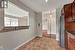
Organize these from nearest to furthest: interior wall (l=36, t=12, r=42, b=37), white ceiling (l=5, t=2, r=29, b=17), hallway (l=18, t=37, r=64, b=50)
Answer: white ceiling (l=5, t=2, r=29, b=17) < hallway (l=18, t=37, r=64, b=50) < interior wall (l=36, t=12, r=42, b=37)

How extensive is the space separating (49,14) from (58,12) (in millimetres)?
3868

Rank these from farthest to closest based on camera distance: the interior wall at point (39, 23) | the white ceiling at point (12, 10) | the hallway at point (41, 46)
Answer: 1. the interior wall at point (39, 23)
2. the hallway at point (41, 46)
3. the white ceiling at point (12, 10)

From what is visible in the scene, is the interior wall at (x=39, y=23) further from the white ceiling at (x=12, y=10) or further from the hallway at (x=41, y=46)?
the white ceiling at (x=12, y=10)

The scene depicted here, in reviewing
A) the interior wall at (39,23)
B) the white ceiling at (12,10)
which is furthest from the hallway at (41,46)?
the interior wall at (39,23)

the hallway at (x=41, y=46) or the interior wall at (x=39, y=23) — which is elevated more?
the interior wall at (x=39, y=23)

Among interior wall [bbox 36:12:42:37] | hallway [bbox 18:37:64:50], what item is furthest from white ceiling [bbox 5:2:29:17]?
interior wall [bbox 36:12:42:37]

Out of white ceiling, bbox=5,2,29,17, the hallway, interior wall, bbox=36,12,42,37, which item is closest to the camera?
white ceiling, bbox=5,2,29,17

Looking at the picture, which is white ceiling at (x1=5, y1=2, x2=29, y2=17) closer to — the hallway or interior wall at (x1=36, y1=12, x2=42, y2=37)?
the hallway

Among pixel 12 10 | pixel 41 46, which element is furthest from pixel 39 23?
pixel 12 10

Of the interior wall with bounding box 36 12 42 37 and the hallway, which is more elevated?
the interior wall with bounding box 36 12 42 37

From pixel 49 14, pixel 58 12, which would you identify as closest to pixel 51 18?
pixel 49 14

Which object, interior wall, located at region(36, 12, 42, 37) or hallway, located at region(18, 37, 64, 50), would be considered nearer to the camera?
hallway, located at region(18, 37, 64, 50)

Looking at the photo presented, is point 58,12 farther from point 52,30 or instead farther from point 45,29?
point 45,29

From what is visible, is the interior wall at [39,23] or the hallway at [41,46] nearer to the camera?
the hallway at [41,46]
